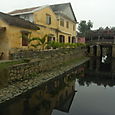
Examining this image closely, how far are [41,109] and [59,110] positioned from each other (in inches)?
42.7

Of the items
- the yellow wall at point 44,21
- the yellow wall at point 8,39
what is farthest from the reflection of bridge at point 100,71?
the yellow wall at point 8,39

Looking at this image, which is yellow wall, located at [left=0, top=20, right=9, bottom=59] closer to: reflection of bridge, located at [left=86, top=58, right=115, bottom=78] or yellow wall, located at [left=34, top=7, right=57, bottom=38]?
yellow wall, located at [left=34, top=7, right=57, bottom=38]

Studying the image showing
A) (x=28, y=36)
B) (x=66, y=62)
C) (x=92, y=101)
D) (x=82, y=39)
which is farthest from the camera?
(x=82, y=39)

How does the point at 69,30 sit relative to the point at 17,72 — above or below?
above

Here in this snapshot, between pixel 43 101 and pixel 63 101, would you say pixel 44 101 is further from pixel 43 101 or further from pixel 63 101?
pixel 63 101

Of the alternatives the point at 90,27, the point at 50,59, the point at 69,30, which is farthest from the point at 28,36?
the point at 90,27

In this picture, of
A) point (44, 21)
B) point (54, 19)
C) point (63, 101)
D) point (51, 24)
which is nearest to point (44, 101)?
point (63, 101)

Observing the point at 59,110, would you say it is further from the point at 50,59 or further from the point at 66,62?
the point at 66,62

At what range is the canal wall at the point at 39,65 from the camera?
12781 mm

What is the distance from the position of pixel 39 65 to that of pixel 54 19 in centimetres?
1503

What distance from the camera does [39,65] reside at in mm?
16422

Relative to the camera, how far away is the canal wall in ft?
41.9

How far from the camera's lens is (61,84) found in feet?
48.8

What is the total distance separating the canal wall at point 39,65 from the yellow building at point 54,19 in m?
5.07
